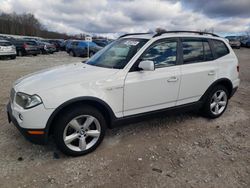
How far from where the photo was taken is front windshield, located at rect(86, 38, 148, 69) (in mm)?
3358

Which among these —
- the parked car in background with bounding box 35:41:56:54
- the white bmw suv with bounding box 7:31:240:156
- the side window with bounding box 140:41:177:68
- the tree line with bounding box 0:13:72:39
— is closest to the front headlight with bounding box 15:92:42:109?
the white bmw suv with bounding box 7:31:240:156

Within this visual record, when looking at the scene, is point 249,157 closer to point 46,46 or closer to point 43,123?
point 43,123

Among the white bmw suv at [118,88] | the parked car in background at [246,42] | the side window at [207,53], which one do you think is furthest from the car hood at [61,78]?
the parked car in background at [246,42]

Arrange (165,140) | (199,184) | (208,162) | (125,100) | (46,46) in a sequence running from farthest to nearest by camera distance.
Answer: (46,46)
(165,140)
(125,100)
(208,162)
(199,184)

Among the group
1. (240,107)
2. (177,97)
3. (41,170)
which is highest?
(177,97)

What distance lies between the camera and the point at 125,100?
10.6 feet

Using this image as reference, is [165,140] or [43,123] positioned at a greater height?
[43,123]

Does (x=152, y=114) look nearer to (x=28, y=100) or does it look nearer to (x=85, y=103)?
(x=85, y=103)

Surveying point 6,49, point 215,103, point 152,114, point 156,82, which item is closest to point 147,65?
point 156,82

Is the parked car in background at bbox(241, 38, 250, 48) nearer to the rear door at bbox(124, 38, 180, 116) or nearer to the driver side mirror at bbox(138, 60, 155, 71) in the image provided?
the rear door at bbox(124, 38, 180, 116)

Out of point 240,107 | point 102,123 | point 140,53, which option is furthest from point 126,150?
point 240,107

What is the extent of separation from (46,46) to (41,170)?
22.3m

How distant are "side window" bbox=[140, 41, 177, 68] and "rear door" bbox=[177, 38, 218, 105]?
0.72 feet

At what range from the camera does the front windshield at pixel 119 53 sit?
336cm
